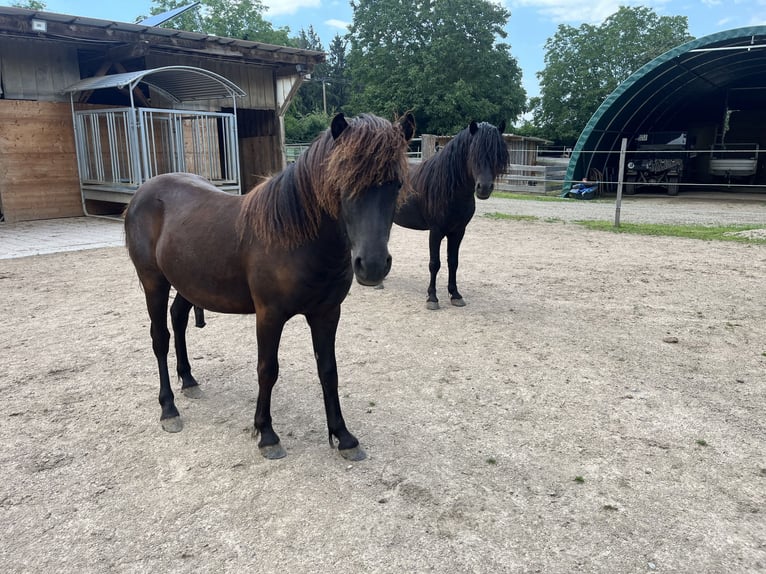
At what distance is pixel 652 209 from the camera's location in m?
13.9

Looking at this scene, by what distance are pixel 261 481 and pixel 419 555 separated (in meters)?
0.87

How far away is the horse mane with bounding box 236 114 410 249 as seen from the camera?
6.74 ft

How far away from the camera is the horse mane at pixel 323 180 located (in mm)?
2055

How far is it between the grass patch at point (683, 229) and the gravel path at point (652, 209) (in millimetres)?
851

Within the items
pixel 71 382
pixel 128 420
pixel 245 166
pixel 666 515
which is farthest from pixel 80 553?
pixel 245 166

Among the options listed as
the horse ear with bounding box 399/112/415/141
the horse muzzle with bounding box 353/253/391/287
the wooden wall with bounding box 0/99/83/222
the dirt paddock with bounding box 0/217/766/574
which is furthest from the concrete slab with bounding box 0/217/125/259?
the horse muzzle with bounding box 353/253/391/287

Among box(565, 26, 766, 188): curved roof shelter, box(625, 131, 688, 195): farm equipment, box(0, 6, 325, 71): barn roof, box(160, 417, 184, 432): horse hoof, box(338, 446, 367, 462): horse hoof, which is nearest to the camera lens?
box(338, 446, 367, 462): horse hoof

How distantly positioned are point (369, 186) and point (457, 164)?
3345mm

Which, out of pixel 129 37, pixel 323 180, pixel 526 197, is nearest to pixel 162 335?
pixel 323 180

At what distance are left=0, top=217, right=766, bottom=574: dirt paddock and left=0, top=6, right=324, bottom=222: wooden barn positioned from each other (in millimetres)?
5909

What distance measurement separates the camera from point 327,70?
61.4m

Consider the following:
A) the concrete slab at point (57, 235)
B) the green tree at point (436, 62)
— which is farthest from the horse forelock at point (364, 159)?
the green tree at point (436, 62)

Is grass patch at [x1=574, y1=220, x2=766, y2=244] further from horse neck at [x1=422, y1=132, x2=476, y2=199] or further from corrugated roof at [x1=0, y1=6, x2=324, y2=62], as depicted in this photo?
corrugated roof at [x1=0, y1=6, x2=324, y2=62]

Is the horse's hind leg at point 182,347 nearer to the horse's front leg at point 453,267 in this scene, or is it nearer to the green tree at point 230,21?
the horse's front leg at point 453,267
